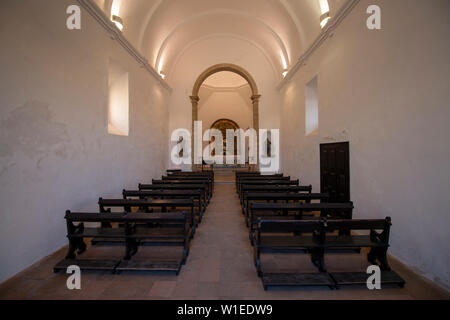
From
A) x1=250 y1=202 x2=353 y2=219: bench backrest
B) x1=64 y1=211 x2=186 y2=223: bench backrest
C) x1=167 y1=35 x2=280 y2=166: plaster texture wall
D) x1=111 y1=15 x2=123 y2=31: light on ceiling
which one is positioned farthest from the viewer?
x1=167 y1=35 x2=280 y2=166: plaster texture wall

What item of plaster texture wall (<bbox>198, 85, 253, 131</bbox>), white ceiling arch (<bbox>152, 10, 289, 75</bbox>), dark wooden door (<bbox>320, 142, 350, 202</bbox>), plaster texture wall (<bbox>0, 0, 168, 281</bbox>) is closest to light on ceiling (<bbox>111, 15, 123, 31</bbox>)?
plaster texture wall (<bbox>0, 0, 168, 281</bbox>)

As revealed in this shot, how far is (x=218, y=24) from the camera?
10180 mm

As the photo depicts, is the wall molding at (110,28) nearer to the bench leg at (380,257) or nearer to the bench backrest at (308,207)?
the bench backrest at (308,207)

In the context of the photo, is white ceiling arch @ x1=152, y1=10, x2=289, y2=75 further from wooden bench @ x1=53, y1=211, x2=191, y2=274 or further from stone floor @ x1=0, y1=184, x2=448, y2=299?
stone floor @ x1=0, y1=184, x2=448, y2=299

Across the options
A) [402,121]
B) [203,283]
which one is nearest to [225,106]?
[402,121]

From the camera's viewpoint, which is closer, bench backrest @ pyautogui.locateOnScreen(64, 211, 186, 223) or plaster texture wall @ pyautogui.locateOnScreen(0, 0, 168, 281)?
plaster texture wall @ pyautogui.locateOnScreen(0, 0, 168, 281)

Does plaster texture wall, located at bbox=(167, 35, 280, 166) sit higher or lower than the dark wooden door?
higher

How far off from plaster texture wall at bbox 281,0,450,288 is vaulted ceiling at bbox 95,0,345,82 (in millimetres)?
2029

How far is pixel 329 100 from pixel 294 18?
150 inches

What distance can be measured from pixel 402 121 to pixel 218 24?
970 cm

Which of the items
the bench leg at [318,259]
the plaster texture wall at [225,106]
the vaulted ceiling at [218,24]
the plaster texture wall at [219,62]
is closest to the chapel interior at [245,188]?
the bench leg at [318,259]

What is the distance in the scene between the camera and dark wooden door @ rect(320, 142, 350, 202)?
4758 millimetres

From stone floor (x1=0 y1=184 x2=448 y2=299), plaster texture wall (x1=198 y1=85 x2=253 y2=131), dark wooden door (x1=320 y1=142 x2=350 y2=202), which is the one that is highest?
plaster texture wall (x1=198 y1=85 x2=253 y2=131)

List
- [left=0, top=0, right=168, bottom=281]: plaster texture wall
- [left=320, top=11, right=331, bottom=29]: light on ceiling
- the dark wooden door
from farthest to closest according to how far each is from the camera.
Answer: [left=320, top=11, right=331, bottom=29]: light on ceiling < the dark wooden door < [left=0, top=0, right=168, bottom=281]: plaster texture wall
